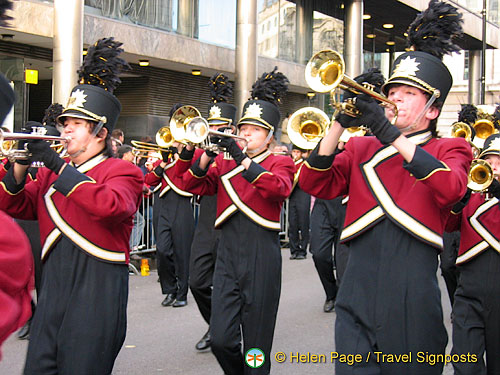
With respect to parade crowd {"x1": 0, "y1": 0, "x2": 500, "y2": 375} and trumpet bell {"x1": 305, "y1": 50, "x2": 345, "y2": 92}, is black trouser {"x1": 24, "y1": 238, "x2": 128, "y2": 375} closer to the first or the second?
parade crowd {"x1": 0, "y1": 0, "x2": 500, "y2": 375}

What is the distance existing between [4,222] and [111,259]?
1939mm

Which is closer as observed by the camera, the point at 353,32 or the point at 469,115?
the point at 469,115

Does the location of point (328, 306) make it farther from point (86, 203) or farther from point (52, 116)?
point (86, 203)

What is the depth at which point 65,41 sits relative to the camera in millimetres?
12703

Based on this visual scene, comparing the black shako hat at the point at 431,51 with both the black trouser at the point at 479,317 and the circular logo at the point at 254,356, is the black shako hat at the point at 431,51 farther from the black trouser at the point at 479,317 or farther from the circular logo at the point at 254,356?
the circular logo at the point at 254,356

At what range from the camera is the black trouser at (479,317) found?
4.95m

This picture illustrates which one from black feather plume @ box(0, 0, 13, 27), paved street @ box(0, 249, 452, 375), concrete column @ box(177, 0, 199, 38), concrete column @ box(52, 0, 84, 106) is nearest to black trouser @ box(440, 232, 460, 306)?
paved street @ box(0, 249, 452, 375)

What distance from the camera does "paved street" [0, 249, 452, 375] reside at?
626 centimetres

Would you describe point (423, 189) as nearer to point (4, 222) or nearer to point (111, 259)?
point (111, 259)

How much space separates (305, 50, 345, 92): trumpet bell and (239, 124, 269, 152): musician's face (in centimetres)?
217

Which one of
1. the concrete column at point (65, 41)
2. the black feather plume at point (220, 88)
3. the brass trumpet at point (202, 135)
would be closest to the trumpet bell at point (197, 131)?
the brass trumpet at point (202, 135)

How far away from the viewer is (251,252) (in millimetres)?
5359

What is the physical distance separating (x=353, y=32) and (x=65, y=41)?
1137cm

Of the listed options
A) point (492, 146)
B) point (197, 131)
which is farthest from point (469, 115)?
point (197, 131)
